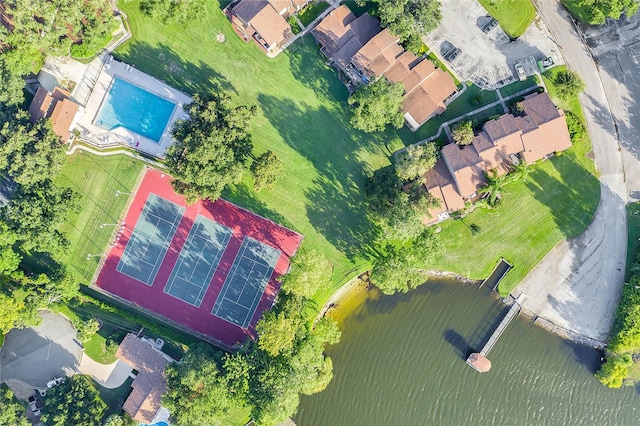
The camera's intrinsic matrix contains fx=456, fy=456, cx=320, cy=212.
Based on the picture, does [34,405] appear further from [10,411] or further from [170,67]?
[170,67]

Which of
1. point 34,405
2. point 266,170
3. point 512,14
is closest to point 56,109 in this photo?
point 266,170

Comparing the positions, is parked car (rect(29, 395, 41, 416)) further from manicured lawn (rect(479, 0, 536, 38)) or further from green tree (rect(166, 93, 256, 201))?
manicured lawn (rect(479, 0, 536, 38))

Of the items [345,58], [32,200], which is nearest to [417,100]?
[345,58]

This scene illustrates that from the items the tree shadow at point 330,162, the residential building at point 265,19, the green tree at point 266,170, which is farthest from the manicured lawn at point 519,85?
the green tree at point 266,170

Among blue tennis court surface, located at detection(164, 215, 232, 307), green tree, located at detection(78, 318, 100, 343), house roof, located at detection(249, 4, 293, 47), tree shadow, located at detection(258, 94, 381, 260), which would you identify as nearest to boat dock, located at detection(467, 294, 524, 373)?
tree shadow, located at detection(258, 94, 381, 260)

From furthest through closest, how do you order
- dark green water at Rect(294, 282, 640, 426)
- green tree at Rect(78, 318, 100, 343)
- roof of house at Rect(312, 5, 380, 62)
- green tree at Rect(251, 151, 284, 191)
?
dark green water at Rect(294, 282, 640, 426), roof of house at Rect(312, 5, 380, 62), green tree at Rect(78, 318, 100, 343), green tree at Rect(251, 151, 284, 191)

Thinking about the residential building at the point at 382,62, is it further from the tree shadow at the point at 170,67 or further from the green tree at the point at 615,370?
the green tree at the point at 615,370
